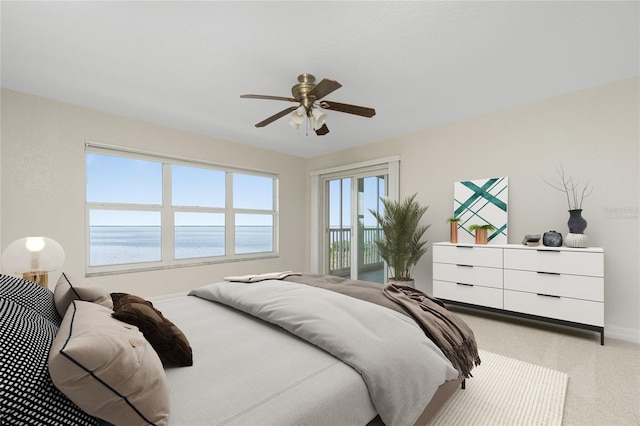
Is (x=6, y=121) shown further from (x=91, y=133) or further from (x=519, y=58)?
(x=519, y=58)

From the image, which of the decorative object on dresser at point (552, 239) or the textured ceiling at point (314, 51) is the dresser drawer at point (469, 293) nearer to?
the decorative object on dresser at point (552, 239)

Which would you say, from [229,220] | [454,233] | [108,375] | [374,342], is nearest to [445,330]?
[374,342]

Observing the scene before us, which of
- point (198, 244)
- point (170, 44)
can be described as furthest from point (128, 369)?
point (198, 244)

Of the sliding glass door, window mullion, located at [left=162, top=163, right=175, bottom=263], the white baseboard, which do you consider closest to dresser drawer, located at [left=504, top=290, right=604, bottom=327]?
the white baseboard

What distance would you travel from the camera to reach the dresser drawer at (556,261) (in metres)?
2.66

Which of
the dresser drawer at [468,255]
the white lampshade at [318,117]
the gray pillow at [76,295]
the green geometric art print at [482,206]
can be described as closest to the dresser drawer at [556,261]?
the dresser drawer at [468,255]

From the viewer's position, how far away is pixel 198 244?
4500 millimetres

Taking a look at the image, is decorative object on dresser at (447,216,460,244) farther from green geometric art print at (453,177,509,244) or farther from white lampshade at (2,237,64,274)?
white lampshade at (2,237,64,274)

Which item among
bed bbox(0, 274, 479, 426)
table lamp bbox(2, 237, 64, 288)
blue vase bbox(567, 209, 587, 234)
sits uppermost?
blue vase bbox(567, 209, 587, 234)

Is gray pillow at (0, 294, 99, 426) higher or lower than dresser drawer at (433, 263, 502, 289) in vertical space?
higher

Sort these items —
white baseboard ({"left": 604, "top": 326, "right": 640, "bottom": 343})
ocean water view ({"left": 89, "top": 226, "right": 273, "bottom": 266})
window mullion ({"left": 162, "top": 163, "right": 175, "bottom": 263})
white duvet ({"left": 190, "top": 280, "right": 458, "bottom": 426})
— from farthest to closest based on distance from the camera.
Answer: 1. window mullion ({"left": 162, "top": 163, "right": 175, "bottom": 263})
2. ocean water view ({"left": 89, "top": 226, "right": 273, "bottom": 266})
3. white baseboard ({"left": 604, "top": 326, "right": 640, "bottom": 343})
4. white duvet ({"left": 190, "top": 280, "right": 458, "bottom": 426})

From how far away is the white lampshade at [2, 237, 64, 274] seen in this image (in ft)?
Result: 6.47

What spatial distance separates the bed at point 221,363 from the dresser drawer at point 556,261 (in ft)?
6.15

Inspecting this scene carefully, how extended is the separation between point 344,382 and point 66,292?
1238mm
